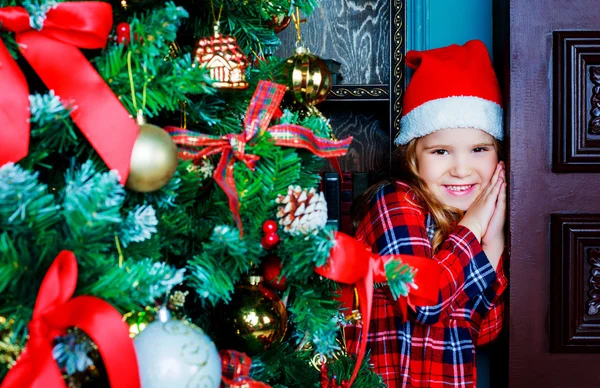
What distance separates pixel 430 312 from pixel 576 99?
550mm

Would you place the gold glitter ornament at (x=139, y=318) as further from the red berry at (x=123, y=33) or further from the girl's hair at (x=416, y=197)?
the girl's hair at (x=416, y=197)

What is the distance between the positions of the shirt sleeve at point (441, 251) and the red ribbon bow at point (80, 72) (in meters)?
0.78

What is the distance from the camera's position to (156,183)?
729mm

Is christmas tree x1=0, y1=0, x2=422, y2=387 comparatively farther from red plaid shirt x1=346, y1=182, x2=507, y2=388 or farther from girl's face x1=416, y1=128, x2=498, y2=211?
girl's face x1=416, y1=128, x2=498, y2=211

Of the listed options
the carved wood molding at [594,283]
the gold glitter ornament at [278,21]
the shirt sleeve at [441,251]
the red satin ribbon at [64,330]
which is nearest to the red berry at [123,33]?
the red satin ribbon at [64,330]

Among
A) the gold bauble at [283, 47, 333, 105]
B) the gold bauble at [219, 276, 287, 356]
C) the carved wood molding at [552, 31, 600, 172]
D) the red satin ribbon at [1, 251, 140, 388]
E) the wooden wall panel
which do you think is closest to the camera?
the red satin ribbon at [1, 251, 140, 388]

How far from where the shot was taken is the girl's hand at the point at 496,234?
136 cm

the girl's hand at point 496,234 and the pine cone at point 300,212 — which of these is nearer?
the pine cone at point 300,212

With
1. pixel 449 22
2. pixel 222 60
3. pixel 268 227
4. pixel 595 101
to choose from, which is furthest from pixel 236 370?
pixel 449 22

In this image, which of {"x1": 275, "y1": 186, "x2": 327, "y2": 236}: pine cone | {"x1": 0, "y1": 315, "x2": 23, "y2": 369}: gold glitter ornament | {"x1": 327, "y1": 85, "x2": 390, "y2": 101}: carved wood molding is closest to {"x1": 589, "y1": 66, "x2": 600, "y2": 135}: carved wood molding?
{"x1": 327, "y1": 85, "x2": 390, "y2": 101}: carved wood molding

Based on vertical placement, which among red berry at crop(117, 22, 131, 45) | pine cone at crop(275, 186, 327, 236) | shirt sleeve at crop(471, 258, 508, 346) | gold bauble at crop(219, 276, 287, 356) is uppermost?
red berry at crop(117, 22, 131, 45)

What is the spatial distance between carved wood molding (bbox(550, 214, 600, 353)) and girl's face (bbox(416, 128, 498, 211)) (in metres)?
0.20

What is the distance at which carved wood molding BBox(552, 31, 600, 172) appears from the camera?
4.19ft

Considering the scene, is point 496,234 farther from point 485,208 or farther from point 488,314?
point 488,314
